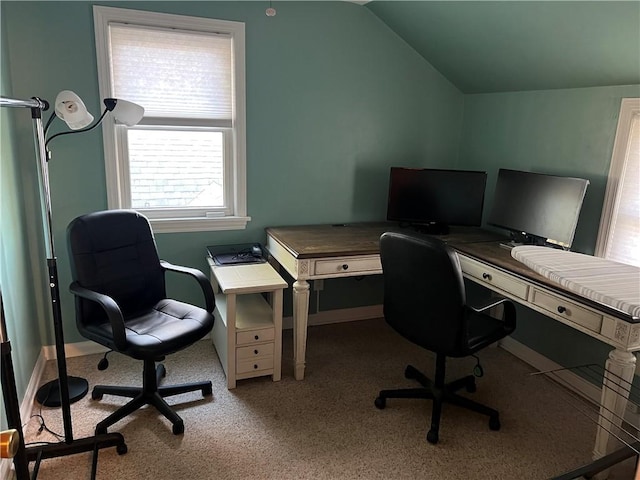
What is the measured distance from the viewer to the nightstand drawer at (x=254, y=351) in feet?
8.48

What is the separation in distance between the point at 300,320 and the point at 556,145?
6.01ft

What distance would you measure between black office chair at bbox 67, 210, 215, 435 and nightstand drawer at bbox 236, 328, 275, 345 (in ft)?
0.82

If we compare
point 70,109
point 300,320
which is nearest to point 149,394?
point 300,320

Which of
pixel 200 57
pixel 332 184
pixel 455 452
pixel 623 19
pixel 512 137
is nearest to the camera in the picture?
pixel 623 19

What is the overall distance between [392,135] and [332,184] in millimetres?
578

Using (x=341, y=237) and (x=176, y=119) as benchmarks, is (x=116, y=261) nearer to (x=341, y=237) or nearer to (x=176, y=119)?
(x=176, y=119)

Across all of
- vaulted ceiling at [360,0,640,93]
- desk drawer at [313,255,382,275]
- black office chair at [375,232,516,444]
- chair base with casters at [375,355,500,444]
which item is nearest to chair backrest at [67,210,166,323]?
desk drawer at [313,255,382,275]

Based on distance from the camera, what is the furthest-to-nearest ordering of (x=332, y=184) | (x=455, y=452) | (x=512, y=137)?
1. (x=332, y=184)
2. (x=512, y=137)
3. (x=455, y=452)

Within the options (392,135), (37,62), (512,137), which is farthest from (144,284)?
(512,137)

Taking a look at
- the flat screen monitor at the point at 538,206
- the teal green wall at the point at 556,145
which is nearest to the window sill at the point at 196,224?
the flat screen monitor at the point at 538,206

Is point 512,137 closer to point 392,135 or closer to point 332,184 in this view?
point 392,135

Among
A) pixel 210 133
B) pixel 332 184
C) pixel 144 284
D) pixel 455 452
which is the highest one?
pixel 210 133

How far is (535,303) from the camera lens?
Answer: 2.17m

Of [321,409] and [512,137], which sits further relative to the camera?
[512,137]
